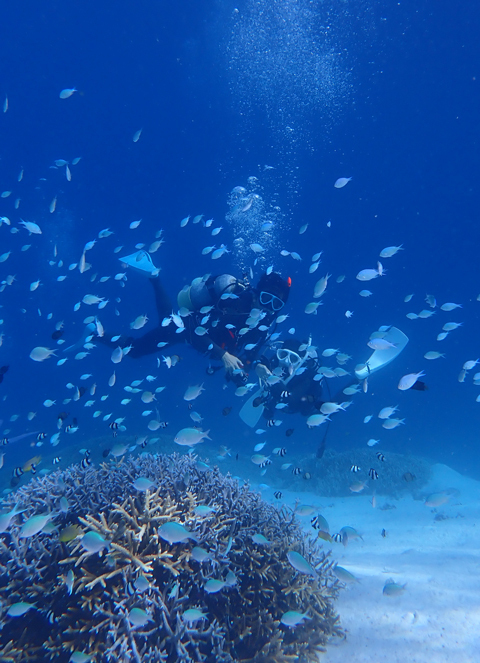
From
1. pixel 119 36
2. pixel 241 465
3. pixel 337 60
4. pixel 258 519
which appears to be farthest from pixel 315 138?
pixel 258 519

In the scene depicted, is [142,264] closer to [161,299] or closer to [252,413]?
[161,299]

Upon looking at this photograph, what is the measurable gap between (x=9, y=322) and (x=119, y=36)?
125 ft

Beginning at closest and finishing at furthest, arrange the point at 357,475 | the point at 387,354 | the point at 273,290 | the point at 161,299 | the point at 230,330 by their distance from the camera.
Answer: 1. the point at 273,290
2. the point at 230,330
3. the point at 387,354
4. the point at 161,299
5. the point at 357,475

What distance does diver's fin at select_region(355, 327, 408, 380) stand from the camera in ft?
28.6

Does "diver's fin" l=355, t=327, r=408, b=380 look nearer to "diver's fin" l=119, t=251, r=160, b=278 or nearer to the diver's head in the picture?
the diver's head

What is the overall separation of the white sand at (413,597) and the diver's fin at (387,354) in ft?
13.6

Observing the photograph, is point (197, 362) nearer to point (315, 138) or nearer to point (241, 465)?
point (241, 465)

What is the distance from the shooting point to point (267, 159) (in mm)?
26859

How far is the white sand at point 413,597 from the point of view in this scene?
341 cm

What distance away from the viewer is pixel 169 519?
337 centimetres

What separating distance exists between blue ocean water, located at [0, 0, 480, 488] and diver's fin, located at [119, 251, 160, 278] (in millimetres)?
4543

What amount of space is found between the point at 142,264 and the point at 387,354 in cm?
818

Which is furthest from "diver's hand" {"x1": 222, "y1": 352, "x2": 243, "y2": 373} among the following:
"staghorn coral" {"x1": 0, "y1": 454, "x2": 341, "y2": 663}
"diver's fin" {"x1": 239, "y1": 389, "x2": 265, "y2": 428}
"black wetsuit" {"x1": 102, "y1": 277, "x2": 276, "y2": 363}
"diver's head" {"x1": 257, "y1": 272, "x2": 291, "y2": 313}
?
"staghorn coral" {"x1": 0, "y1": 454, "x2": 341, "y2": 663}

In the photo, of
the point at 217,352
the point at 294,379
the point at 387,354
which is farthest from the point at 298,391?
the point at 387,354
